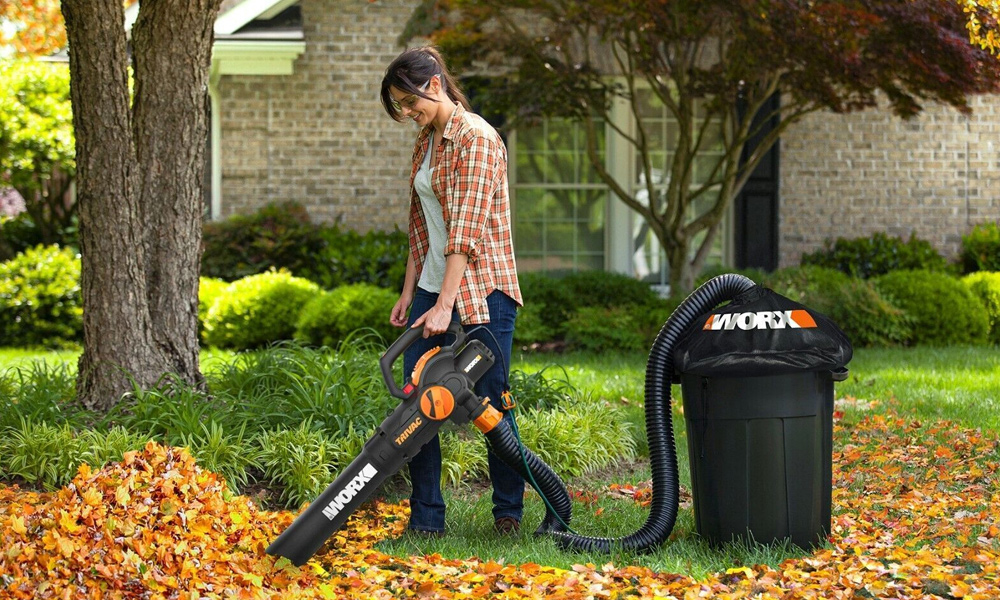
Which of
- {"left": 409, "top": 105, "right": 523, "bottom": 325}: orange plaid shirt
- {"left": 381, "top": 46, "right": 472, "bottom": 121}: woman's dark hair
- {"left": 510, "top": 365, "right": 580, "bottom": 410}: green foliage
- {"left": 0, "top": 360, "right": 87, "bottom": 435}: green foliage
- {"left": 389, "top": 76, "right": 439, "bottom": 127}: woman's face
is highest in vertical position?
{"left": 381, "top": 46, "right": 472, "bottom": 121}: woman's dark hair

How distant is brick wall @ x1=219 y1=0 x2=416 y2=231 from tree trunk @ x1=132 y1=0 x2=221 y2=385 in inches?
235

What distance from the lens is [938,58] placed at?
8.77 metres

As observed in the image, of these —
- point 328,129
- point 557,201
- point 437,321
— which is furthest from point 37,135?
point 437,321

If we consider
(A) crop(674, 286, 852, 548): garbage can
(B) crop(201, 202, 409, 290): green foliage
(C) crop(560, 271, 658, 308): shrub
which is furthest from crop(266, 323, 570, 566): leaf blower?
(B) crop(201, 202, 409, 290): green foliage

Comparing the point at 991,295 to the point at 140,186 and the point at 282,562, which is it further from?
the point at 282,562

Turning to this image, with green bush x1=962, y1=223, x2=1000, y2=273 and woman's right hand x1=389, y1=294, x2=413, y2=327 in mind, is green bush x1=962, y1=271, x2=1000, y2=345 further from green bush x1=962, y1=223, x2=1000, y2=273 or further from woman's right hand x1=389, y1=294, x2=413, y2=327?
woman's right hand x1=389, y1=294, x2=413, y2=327

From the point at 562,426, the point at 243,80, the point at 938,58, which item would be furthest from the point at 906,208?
the point at 562,426

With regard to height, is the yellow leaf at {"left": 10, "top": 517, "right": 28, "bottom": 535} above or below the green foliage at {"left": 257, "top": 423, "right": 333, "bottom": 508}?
above

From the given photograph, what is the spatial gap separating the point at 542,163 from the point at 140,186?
716cm

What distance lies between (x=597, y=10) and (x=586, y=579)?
6679 millimetres

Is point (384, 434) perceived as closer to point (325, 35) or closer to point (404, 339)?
point (404, 339)

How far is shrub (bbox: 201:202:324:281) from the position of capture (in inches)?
443

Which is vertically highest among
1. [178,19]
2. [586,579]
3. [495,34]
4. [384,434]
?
[495,34]

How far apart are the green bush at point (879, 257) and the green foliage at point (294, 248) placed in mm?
4689
